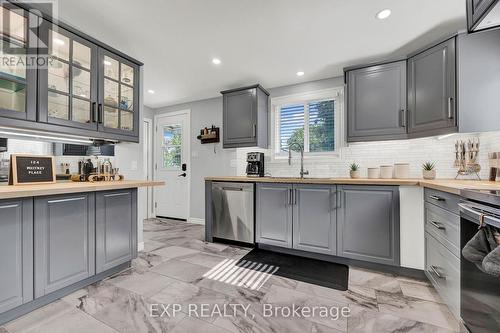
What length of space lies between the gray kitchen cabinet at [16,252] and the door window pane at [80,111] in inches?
33.1

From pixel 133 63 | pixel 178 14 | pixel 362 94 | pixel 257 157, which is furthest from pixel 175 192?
pixel 362 94

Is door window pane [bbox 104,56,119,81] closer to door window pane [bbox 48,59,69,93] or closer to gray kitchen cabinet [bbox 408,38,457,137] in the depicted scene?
door window pane [bbox 48,59,69,93]

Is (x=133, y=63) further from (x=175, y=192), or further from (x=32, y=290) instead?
(x=175, y=192)

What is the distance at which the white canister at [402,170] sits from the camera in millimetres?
2494

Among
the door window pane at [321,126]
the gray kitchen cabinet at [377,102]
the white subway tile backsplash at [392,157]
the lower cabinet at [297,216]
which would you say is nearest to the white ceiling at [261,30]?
the gray kitchen cabinet at [377,102]

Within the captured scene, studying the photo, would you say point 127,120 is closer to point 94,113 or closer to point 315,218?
point 94,113

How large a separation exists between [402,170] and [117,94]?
3348 mm

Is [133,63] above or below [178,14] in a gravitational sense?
below

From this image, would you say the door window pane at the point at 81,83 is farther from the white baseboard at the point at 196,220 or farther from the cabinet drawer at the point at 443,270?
the cabinet drawer at the point at 443,270

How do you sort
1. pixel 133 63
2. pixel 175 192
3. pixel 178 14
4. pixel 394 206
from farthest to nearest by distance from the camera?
pixel 175 192 → pixel 133 63 → pixel 394 206 → pixel 178 14

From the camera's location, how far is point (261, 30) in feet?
7.05

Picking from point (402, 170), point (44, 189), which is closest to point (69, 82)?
point (44, 189)

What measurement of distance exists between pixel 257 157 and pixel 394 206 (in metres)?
1.85

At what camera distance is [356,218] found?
2275 millimetres
